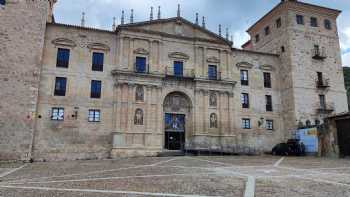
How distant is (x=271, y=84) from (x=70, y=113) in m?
21.4

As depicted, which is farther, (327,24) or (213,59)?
(327,24)

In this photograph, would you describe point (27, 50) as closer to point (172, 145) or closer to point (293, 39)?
point (172, 145)

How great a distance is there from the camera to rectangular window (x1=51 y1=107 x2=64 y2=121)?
22553 millimetres

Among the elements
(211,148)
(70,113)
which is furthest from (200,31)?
(70,113)

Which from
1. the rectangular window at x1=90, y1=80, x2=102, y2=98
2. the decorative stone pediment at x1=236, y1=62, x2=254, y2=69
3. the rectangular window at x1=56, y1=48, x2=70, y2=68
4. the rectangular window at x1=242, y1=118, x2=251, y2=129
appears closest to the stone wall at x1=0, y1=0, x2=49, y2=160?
the rectangular window at x1=56, y1=48, x2=70, y2=68

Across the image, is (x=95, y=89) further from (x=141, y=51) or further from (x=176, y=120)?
(x=176, y=120)

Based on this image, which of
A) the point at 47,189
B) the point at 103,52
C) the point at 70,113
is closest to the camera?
the point at 47,189

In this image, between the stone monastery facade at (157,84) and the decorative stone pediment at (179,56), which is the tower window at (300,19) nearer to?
the stone monastery facade at (157,84)

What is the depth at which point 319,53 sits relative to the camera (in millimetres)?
30703

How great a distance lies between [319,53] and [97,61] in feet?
79.4

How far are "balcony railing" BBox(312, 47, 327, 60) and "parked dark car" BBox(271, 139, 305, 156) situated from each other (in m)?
9.91

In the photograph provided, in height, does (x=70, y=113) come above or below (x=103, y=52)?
below

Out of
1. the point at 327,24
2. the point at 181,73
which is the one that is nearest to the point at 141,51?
the point at 181,73

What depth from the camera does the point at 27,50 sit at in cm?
2192
